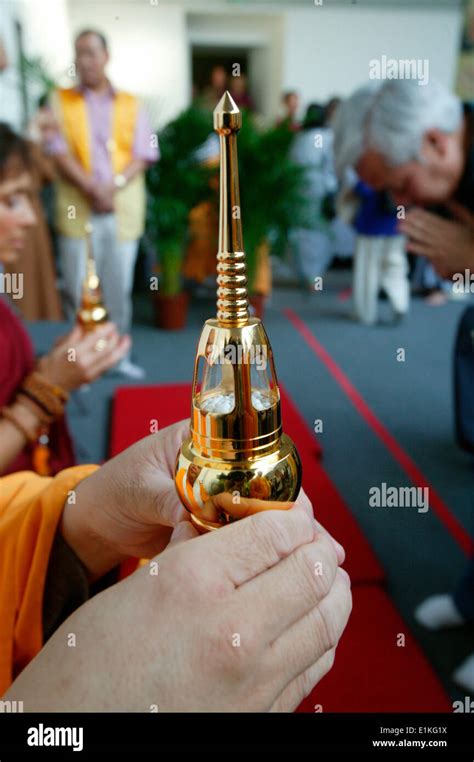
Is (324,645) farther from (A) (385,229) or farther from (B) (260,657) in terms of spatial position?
(A) (385,229)

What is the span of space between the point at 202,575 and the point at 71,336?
0.75 metres

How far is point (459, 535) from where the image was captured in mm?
1516

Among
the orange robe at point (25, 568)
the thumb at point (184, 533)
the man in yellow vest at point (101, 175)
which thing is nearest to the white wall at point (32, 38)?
the man in yellow vest at point (101, 175)

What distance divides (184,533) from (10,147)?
1066 mm

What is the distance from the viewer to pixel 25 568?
0.44 meters

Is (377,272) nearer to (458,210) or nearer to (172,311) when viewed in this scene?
(172,311)

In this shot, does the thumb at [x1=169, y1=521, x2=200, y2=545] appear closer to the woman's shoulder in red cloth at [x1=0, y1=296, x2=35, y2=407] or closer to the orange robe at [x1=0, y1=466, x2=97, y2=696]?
the orange robe at [x1=0, y1=466, x2=97, y2=696]

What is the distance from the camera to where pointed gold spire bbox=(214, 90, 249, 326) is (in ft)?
0.84

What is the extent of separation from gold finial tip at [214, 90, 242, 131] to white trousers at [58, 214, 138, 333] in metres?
1.60


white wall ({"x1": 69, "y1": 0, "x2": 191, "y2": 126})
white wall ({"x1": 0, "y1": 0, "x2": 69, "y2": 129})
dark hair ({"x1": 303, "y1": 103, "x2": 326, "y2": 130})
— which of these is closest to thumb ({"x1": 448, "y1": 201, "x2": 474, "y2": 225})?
white wall ({"x1": 0, "y1": 0, "x2": 69, "y2": 129})

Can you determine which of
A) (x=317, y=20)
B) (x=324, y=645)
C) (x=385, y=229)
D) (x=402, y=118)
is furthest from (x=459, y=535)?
(x=317, y=20)

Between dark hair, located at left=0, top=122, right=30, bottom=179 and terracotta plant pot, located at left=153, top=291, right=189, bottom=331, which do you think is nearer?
dark hair, located at left=0, top=122, right=30, bottom=179

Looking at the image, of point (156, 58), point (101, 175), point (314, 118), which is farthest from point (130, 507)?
point (156, 58)

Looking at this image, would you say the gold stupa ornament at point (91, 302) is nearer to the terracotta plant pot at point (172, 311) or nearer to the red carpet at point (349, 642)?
the red carpet at point (349, 642)
